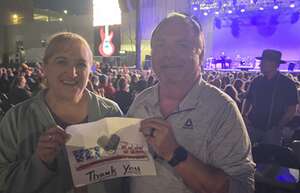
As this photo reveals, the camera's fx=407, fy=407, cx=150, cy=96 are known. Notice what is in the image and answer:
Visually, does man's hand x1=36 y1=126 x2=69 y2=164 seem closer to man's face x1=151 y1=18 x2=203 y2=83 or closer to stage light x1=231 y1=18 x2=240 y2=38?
man's face x1=151 y1=18 x2=203 y2=83

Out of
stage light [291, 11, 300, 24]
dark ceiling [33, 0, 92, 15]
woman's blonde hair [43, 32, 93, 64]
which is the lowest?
woman's blonde hair [43, 32, 93, 64]

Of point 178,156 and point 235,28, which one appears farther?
point 235,28

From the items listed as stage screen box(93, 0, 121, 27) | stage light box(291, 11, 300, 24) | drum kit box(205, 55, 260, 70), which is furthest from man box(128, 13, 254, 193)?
drum kit box(205, 55, 260, 70)

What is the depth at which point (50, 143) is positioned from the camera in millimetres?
1615

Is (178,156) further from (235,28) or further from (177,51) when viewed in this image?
(235,28)

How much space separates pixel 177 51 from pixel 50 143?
0.64 metres

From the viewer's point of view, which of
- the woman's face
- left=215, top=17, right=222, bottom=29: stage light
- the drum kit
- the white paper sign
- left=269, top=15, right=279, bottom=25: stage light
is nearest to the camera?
the white paper sign

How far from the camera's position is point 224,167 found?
63.5 inches

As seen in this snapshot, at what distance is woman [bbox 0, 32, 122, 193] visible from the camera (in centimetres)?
171

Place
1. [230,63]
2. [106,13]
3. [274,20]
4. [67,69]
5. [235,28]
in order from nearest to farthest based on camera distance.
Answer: [67,69]
[106,13]
[274,20]
[230,63]
[235,28]

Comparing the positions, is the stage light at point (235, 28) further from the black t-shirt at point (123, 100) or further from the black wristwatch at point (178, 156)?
the black wristwatch at point (178, 156)

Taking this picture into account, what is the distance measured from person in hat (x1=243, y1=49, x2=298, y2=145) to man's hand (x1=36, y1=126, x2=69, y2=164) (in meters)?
3.46

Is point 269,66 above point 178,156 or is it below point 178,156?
above

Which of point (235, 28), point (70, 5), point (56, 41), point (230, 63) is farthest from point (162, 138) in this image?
point (70, 5)
